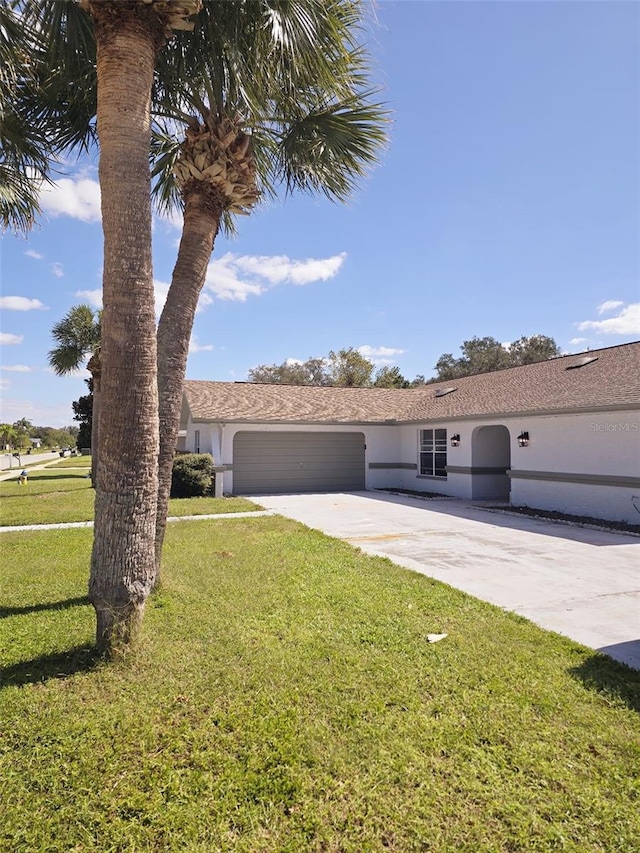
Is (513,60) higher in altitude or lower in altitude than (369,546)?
higher

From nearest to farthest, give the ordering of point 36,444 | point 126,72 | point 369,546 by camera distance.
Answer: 1. point 126,72
2. point 369,546
3. point 36,444

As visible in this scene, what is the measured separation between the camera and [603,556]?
7852 mm

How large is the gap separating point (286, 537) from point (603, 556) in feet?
17.8

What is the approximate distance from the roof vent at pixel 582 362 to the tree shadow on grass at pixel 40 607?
1447cm

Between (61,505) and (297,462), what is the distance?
26.6 feet

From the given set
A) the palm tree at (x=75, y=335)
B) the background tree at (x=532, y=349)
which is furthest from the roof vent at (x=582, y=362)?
the background tree at (x=532, y=349)

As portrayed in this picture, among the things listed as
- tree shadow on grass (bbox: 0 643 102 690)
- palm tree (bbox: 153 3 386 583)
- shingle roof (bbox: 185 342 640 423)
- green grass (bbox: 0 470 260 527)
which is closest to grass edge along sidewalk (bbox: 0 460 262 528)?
green grass (bbox: 0 470 260 527)

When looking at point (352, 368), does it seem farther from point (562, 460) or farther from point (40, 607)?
point (40, 607)

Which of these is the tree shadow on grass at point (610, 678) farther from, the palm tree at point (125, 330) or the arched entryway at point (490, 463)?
the arched entryway at point (490, 463)

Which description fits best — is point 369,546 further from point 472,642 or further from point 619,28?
point 619,28

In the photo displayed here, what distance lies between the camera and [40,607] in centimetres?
531

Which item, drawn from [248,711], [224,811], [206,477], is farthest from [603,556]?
[206,477]

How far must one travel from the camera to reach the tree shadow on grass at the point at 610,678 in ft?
11.7

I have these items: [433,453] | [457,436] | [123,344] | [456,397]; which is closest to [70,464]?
[433,453]
